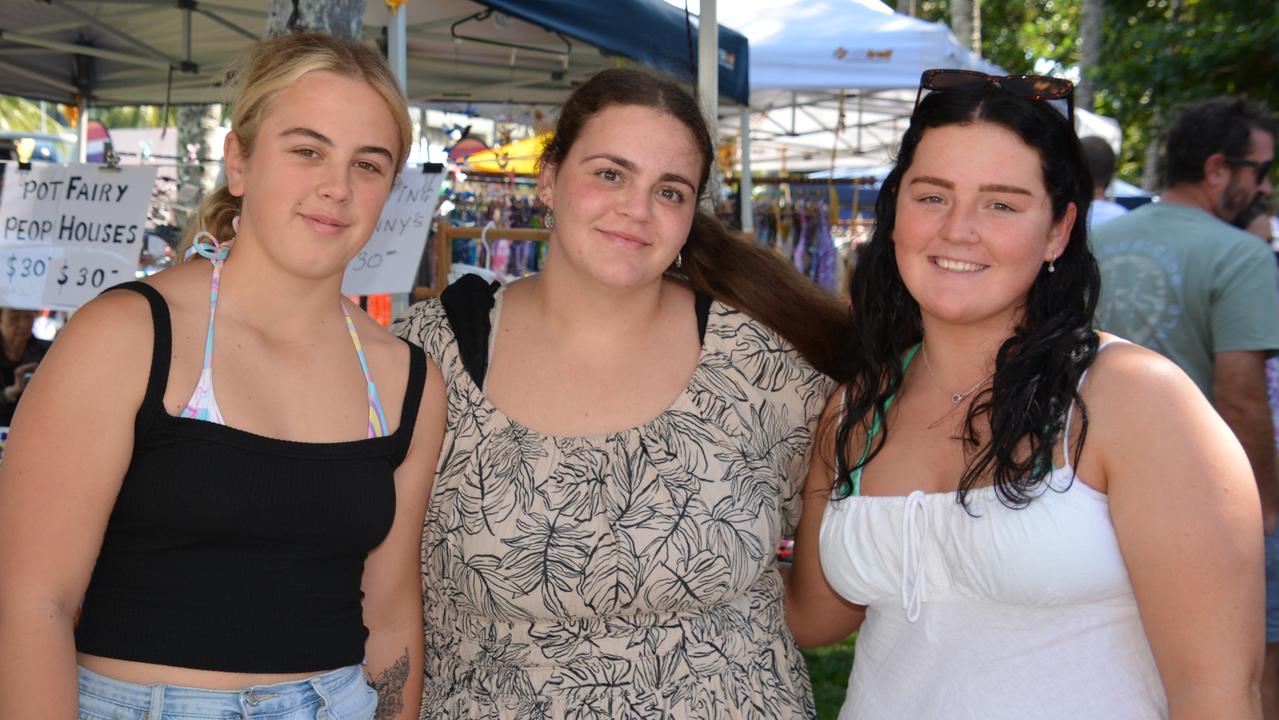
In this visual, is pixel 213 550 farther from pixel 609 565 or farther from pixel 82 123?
pixel 82 123

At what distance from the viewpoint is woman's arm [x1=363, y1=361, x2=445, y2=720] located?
215 cm

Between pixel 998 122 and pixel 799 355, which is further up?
pixel 998 122

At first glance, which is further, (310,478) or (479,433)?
(479,433)

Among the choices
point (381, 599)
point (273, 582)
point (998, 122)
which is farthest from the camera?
point (381, 599)

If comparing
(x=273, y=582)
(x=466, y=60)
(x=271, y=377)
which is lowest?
(x=273, y=582)

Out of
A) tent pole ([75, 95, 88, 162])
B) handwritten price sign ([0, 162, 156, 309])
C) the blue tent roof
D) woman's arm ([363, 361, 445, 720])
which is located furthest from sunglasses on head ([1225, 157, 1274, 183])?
tent pole ([75, 95, 88, 162])

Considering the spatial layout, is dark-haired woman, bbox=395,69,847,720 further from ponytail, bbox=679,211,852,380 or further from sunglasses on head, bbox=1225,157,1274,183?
sunglasses on head, bbox=1225,157,1274,183

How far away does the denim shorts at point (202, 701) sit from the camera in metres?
1.71

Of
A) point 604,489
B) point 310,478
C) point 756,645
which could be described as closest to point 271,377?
point 310,478

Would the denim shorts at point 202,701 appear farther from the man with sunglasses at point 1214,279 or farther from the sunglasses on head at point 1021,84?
the man with sunglasses at point 1214,279

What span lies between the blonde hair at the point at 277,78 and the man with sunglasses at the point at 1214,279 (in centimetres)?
261

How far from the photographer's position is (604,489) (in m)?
2.19

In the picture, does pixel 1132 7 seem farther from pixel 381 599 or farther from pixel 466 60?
pixel 381 599

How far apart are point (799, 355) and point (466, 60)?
4.94 metres
